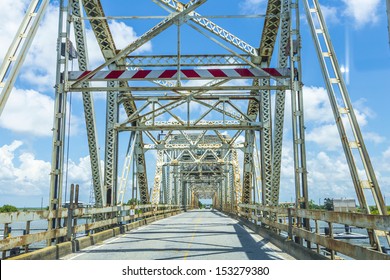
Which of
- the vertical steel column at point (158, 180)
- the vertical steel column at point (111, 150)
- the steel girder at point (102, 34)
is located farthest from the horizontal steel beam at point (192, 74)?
the vertical steel column at point (158, 180)

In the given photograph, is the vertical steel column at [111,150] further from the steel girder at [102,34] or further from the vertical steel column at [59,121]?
the vertical steel column at [59,121]

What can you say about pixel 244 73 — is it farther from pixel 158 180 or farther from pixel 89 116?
pixel 158 180

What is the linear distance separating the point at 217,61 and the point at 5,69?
1159cm

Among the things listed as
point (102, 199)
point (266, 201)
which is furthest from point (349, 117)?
point (102, 199)

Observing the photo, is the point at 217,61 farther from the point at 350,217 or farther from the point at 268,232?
the point at 350,217

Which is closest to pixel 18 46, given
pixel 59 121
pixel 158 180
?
pixel 59 121

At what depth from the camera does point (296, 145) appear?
1190cm

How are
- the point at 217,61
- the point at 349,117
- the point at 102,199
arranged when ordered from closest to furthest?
the point at 349,117 < the point at 102,199 < the point at 217,61

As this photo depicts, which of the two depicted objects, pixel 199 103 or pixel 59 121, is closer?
pixel 59 121

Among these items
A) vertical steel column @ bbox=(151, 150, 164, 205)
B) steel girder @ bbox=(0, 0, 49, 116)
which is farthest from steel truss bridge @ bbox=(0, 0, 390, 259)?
vertical steel column @ bbox=(151, 150, 164, 205)

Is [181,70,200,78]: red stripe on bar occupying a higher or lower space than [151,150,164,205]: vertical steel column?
higher

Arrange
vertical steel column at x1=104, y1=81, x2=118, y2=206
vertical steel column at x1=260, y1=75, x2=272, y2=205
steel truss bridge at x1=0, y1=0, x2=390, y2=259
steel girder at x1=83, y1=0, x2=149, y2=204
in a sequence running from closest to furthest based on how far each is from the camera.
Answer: steel truss bridge at x1=0, y1=0, x2=390, y2=259, steel girder at x1=83, y1=0, x2=149, y2=204, vertical steel column at x1=104, y1=81, x2=118, y2=206, vertical steel column at x1=260, y1=75, x2=272, y2=205

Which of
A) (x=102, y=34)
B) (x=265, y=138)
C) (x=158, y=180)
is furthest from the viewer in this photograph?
(x=158, y=180)

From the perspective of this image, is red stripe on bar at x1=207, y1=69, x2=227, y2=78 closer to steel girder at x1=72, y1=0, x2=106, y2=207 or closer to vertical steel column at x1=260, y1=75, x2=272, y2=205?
steel girder at x1=72, y1=0, x2=106, y2=207
